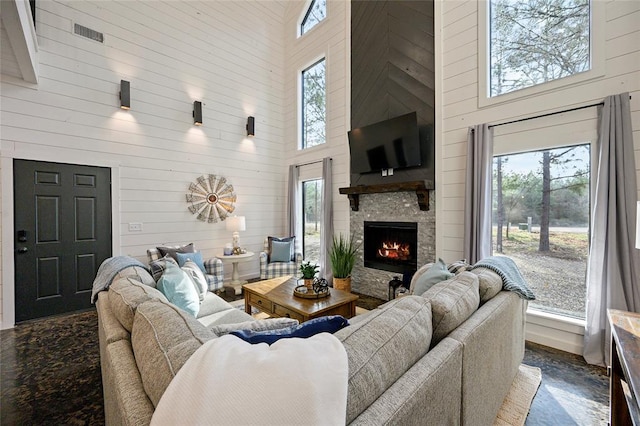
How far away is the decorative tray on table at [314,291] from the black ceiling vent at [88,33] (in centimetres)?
447

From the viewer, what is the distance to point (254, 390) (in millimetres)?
612

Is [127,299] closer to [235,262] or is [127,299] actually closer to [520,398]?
[520,398]

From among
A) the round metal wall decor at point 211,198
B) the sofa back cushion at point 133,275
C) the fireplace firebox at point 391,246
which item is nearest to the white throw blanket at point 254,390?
the sofa back cushion at point 133,275

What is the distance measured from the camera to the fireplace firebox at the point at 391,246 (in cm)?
390

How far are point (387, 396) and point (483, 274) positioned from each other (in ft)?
4.42

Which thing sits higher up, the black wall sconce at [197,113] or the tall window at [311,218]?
the black wall sconce at [197,113]

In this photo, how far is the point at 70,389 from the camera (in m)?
2.08

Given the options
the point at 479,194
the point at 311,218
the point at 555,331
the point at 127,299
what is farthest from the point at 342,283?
the point at 127,299

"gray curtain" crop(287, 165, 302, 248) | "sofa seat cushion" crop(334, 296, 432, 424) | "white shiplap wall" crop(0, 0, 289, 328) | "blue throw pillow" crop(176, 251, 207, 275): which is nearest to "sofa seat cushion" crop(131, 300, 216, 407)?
"sofa seat cushion" crop(334, 296, 432, 424)

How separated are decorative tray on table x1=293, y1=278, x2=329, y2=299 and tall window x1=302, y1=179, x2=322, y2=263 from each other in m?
2.48

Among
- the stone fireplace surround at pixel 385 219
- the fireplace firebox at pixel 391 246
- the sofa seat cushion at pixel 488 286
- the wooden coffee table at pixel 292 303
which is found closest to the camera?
the sofa seat cushion at pixel 488 286

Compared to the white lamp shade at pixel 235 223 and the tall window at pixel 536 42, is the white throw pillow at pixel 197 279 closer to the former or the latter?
the white lamp shade at pixel 235 223

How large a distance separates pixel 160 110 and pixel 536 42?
5131 millimetres

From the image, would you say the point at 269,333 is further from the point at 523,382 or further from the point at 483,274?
the point at 523,382
